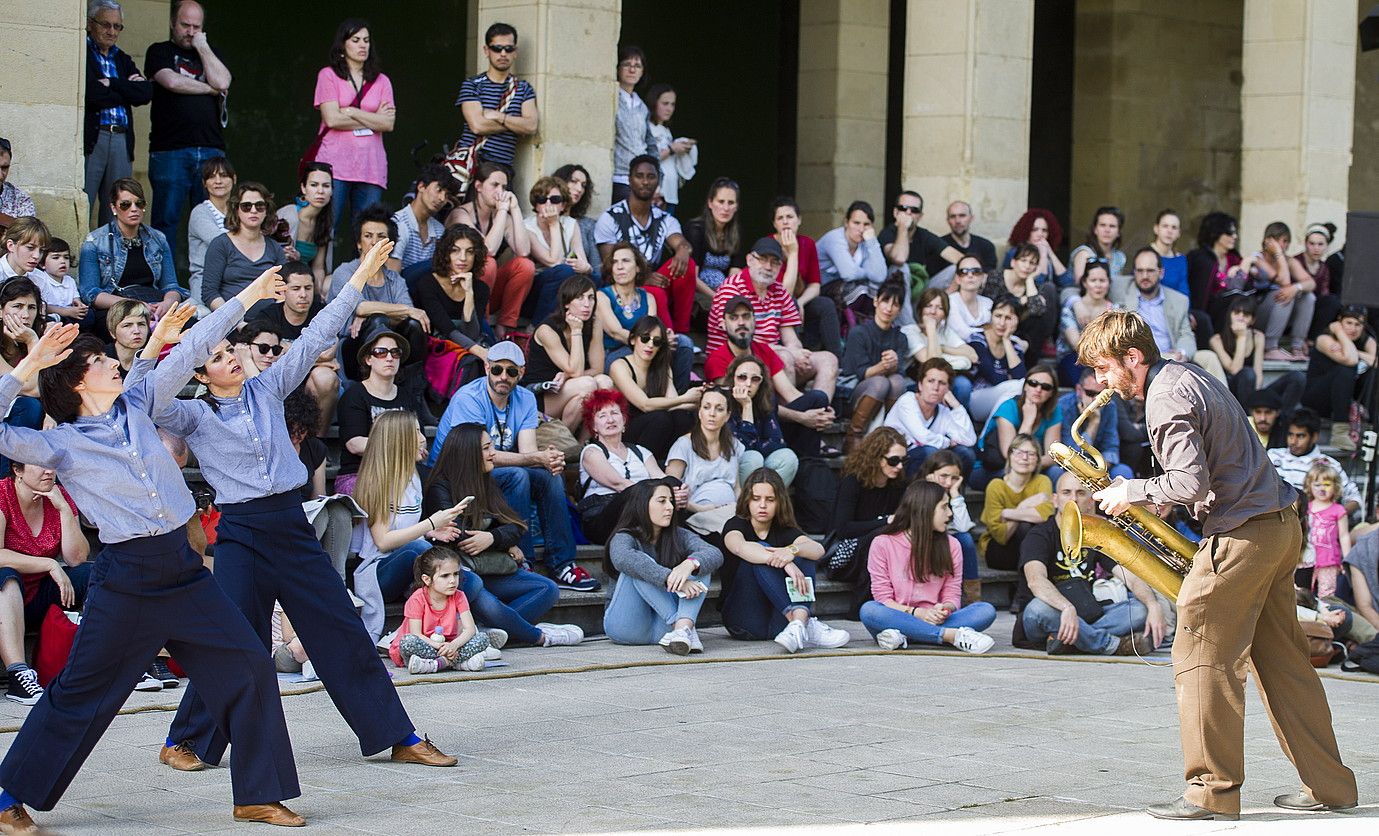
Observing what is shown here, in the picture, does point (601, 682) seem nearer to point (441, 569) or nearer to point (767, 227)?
point (441, 569)

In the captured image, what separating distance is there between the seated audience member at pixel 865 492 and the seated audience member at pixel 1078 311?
3067 millimetres

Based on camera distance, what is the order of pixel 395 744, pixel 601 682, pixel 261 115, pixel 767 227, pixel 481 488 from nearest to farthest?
pixel 395 744 < pixel 601 682 < pixel 481 488 < pixel 261 115 < pixel 767 227

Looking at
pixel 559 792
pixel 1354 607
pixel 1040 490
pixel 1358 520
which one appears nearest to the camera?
pixel 559 792

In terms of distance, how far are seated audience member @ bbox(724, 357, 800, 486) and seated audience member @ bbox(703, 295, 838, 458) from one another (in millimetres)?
438

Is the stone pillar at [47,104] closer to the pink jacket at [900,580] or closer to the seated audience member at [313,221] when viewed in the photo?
the seated audience member at [313,221]

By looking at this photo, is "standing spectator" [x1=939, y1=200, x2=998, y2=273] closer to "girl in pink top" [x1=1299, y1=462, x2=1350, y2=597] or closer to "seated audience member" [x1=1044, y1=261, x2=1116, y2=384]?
"seated audience member" [x1=1044, y1=261, x2=1116, y2=384]

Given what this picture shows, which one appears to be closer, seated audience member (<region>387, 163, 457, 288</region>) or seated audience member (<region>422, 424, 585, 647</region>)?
seated audience member (<region>422, 424, 585, 647</region>)

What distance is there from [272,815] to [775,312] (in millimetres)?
6974

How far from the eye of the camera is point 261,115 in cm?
1648

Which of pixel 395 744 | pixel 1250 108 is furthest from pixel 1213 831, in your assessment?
pixel 1250 108

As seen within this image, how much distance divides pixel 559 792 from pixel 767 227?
1352 cm

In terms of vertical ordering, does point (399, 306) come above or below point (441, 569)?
above

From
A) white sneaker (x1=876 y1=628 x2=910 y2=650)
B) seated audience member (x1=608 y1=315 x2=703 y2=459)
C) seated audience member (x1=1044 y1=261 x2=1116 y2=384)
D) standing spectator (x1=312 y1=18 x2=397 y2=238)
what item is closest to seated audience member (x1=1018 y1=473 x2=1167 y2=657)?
white sneaker (x1=876 y1=628 x2=910 y2=650)

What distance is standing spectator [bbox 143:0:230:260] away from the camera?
11602 mm
